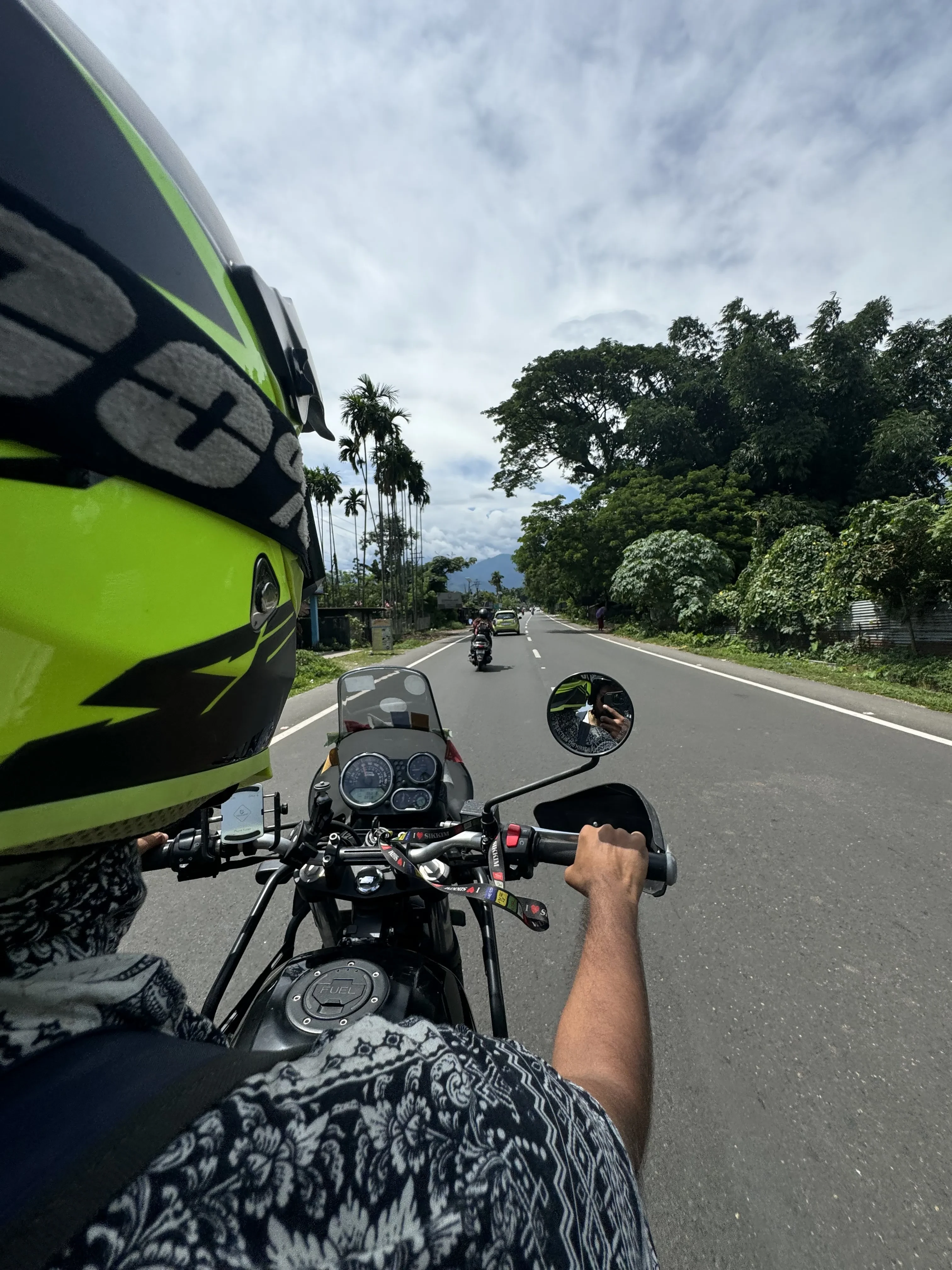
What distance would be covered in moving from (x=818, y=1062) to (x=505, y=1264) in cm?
220

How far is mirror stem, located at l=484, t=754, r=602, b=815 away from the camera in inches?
57.9

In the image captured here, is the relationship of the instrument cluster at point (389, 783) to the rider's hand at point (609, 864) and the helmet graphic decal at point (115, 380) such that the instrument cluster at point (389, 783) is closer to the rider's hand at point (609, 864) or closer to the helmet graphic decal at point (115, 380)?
the rider's hand at point (609, 864)

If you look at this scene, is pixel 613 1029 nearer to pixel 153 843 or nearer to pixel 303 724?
pixel 153 843

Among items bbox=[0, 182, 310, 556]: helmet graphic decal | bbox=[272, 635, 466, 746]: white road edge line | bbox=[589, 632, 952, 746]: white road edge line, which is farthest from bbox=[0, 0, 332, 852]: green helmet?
bbox=[589, 632, 952, 746]: white road edge line

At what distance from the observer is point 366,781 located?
2004mm

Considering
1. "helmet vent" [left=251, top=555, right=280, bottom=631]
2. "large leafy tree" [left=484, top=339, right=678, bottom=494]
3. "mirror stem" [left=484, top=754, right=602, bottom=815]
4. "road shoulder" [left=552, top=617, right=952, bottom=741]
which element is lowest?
"road shoulder" [left=552, top=617, right=952, bottom=741]

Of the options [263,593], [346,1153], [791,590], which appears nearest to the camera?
[346,1153]

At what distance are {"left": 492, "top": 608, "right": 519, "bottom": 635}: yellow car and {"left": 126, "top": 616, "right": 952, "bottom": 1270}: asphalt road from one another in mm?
28363

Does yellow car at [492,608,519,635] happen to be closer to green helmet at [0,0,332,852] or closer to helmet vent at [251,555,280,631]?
helmet vent at [251,555,280,631]

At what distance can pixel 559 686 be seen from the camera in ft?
5.55

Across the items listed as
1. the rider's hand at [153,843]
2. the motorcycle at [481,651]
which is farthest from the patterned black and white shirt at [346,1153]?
the motorcycle at [481,651]

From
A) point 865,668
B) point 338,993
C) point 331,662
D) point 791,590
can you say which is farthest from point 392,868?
point 331,662

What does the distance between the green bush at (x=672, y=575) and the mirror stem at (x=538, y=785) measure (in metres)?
23.3

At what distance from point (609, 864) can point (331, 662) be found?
18.7 metres
